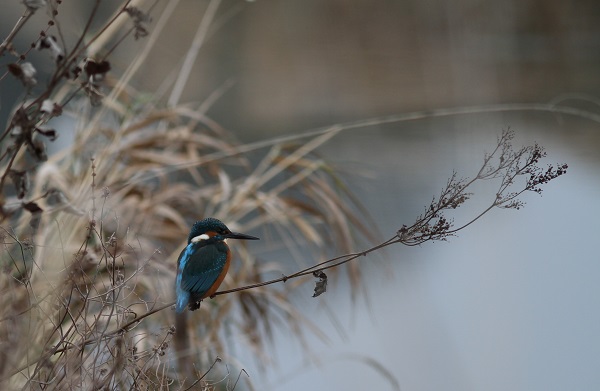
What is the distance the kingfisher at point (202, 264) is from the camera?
4.21 ft

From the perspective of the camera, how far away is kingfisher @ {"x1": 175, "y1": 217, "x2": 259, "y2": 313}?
128 centimetres

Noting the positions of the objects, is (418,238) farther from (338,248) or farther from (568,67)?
(568,67)

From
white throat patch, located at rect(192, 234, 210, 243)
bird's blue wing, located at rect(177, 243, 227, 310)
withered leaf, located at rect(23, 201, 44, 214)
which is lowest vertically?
withered leaf, located at rect(23, 201, 44, 214)

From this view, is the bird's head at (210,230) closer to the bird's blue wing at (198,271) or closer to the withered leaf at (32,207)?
the bird's blue wing at (198,271)

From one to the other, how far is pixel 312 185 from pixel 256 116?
9.83 feet

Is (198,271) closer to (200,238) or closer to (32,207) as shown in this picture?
(200,238)

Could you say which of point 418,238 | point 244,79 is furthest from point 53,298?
point 244,79

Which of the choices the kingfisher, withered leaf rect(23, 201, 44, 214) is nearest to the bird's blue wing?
the kingfisher

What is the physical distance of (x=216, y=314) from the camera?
2404mm

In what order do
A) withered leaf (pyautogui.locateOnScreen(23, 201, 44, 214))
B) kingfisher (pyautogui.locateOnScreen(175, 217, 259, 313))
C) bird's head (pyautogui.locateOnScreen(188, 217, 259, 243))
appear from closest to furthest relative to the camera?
1. withered leaf (pyautogui.locateOnScreen(23, 201, 44, 214))
2. kingfisher (pyautogui.locateOnScreen(175, 217, 259, 313))
3. bird's head (pyautogui.locateOnScreen(188, 217, 259, 243))

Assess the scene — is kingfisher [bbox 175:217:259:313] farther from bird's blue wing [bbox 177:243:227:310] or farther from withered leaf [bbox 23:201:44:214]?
withered leaf [bbox 23:201:44:214]

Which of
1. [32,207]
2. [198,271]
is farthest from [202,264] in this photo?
[32,207]

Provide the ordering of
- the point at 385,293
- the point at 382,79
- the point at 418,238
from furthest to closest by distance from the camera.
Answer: the point at 382,79 → the point at 385,293 → the point at 418,238

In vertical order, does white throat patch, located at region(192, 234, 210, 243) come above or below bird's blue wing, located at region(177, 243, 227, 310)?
above
